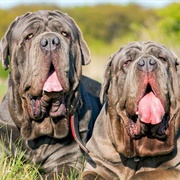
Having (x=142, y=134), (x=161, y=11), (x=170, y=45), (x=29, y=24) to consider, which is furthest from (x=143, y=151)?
(x=161, y=11)

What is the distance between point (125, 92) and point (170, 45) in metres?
10.6

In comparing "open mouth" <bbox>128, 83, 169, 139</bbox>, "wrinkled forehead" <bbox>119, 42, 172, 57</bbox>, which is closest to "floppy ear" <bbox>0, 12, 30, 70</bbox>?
"wrinkled forehead" <bbox>119, 42, 172, 57</bbox>

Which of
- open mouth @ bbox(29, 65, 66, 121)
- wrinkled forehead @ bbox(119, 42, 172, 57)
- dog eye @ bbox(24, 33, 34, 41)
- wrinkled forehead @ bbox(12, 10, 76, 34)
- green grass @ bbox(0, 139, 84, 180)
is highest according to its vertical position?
wrinkled forehead @ bbox(12, 10, 76, 34)

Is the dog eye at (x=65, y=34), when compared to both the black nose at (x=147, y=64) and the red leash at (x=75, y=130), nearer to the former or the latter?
the red leash at (x=75, y=130)

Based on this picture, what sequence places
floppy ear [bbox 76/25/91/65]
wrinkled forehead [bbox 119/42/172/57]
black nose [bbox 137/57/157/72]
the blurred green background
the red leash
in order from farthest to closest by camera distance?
the blurred green background < floppy ear [bbox 76/25/91/65] < the red leash < wrinkled forehead [bbox 119/42/172/57] < black nose [bbox 137/57/157/72]

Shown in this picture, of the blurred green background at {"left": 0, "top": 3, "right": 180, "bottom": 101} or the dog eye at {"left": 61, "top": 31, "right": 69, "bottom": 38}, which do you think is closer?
the dog eye at {"left": 61, "top": 31, "right": 69, "bottom": 38}

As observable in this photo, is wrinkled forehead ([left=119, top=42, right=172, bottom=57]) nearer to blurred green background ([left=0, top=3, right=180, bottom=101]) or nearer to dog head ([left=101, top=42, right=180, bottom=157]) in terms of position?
dog head ([left=101, top=42, right=180, bottom=157])

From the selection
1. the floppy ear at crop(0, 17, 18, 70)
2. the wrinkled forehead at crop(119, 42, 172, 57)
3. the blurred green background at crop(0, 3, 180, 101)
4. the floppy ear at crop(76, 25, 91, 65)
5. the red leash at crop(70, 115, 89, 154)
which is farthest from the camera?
the blurred green background at crop(0, 3, 180, 101)

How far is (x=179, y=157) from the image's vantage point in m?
5.55

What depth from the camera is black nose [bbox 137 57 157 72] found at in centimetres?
519

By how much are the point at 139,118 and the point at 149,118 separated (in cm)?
11

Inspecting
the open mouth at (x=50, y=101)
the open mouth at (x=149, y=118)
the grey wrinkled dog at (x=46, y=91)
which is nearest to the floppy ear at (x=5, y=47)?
the grey wrinkled dog at (x=46, y=91)

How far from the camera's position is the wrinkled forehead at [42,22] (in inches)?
231

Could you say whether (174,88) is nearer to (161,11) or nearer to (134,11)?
(161,11)
